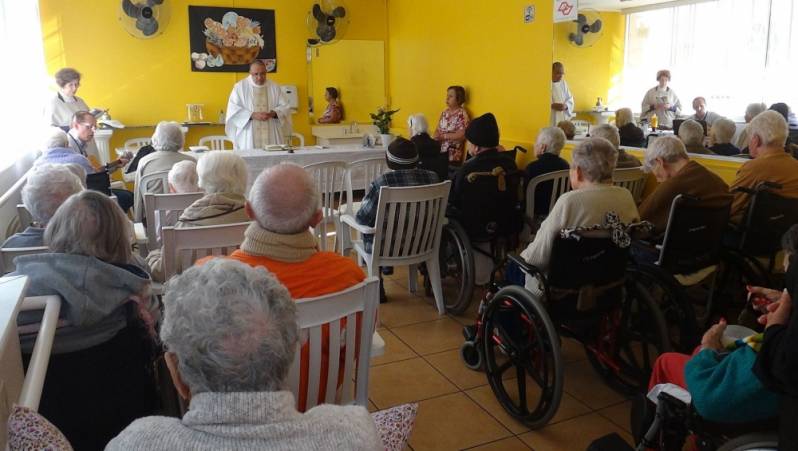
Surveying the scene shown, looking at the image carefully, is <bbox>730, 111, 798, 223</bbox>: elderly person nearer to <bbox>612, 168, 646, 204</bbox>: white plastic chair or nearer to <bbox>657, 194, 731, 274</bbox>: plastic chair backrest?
<bbox>657, 194, 731, 274</bbox>: plastic chair backrest

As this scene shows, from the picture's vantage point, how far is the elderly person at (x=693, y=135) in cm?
384

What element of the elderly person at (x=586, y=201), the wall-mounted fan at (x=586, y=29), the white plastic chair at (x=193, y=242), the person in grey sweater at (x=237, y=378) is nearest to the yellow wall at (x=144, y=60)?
the wall-mounted fan at (x=586, y=29)

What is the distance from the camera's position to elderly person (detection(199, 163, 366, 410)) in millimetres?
1757

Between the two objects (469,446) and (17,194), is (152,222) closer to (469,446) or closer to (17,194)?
(17,194)

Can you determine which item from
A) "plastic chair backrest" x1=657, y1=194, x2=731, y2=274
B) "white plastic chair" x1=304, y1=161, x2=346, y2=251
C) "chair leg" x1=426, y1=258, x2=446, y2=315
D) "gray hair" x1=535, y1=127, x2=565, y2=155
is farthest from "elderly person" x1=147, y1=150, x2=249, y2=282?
"gray hair" x1=535, y1=127, x2=565, y2=155

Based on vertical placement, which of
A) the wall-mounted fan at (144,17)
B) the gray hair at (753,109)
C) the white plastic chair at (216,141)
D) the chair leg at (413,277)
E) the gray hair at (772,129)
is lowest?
the chair leg at (413,277)

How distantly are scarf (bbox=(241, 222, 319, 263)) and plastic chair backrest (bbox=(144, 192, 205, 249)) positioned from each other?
1.26 metres

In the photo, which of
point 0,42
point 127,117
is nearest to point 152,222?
point 0,42

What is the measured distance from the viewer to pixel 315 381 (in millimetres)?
1599

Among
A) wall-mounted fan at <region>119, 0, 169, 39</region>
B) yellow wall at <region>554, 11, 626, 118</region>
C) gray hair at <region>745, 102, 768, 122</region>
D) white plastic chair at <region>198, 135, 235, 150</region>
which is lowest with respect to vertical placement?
white plastic chair at <region>198, 135, 235, 150</region>

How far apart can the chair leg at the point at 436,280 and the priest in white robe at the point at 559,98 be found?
2.09m

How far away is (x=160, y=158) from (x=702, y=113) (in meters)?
3.73

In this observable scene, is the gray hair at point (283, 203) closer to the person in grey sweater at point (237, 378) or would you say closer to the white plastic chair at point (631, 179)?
the person in grey sweater at point (237, 378)

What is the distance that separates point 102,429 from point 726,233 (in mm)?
2905
